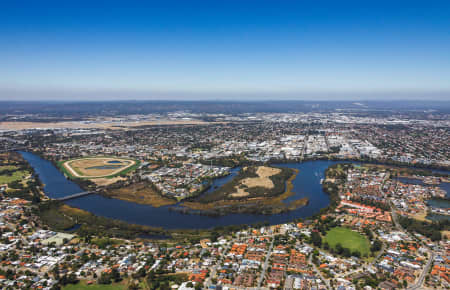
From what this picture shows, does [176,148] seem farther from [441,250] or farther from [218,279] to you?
[441,250]

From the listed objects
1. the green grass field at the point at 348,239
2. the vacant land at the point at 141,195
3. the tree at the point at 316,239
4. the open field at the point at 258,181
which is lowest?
the green grass field at the point at 348,239

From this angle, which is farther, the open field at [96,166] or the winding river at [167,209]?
the open field at [96,166]

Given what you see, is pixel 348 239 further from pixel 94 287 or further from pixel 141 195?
pixel 141 195

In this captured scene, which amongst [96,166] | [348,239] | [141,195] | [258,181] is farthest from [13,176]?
[348,239]

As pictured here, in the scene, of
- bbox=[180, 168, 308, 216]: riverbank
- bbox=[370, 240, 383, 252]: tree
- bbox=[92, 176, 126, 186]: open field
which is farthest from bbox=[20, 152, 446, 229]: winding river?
bbox=[370, 240, 383, 252]: tree

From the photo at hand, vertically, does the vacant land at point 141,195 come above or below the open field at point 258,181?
below

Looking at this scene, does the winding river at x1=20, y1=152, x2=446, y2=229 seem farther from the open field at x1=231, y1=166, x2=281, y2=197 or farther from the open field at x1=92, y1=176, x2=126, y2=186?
the open field at x1=231, y1=166, x2=281, y2=197

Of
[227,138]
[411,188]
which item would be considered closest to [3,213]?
[411,188]

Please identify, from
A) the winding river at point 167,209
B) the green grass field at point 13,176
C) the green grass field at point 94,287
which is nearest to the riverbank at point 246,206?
the winding river at point 167,209

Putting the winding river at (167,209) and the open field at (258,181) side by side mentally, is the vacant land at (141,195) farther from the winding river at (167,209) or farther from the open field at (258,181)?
the open field at (258,181)
